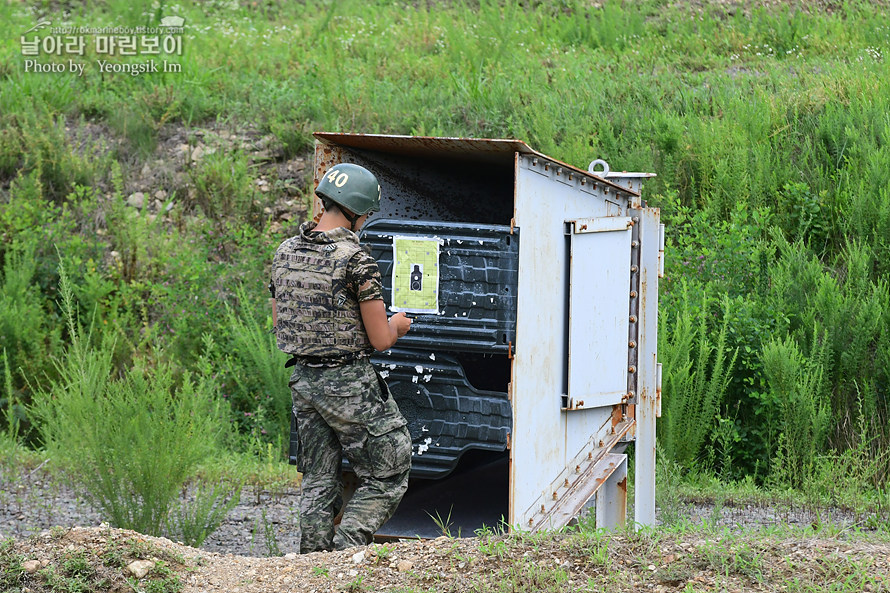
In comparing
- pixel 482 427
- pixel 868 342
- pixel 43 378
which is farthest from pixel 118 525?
pixel 868 342

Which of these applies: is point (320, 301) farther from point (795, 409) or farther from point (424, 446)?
point (795, 409)

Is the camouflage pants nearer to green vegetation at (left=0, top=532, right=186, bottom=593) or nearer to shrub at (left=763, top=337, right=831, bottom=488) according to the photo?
green vegetation at (left=0, top=532, right=186, bottom=593)

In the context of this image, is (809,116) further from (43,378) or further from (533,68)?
(43,378)

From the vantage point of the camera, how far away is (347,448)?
152 inches

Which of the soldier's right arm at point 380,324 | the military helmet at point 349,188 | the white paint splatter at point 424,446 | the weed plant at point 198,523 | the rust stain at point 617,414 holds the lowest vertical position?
the weed plant at point 198,523

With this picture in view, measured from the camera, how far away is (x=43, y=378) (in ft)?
25.0

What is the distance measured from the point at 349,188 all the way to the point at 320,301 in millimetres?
457

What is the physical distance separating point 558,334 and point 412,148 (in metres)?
1.07

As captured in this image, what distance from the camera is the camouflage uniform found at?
376cm

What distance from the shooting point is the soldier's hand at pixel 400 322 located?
371 cm

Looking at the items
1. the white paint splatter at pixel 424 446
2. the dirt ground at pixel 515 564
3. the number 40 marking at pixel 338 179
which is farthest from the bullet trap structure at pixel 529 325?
the dirt ground at pixel 515 564

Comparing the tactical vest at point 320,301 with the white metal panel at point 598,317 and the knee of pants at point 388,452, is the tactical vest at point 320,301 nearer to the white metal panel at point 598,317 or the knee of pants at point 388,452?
the knee of pants at point 388,452

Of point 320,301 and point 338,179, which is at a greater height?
point 338,179

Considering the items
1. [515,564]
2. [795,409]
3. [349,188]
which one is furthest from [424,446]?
[795,409]
